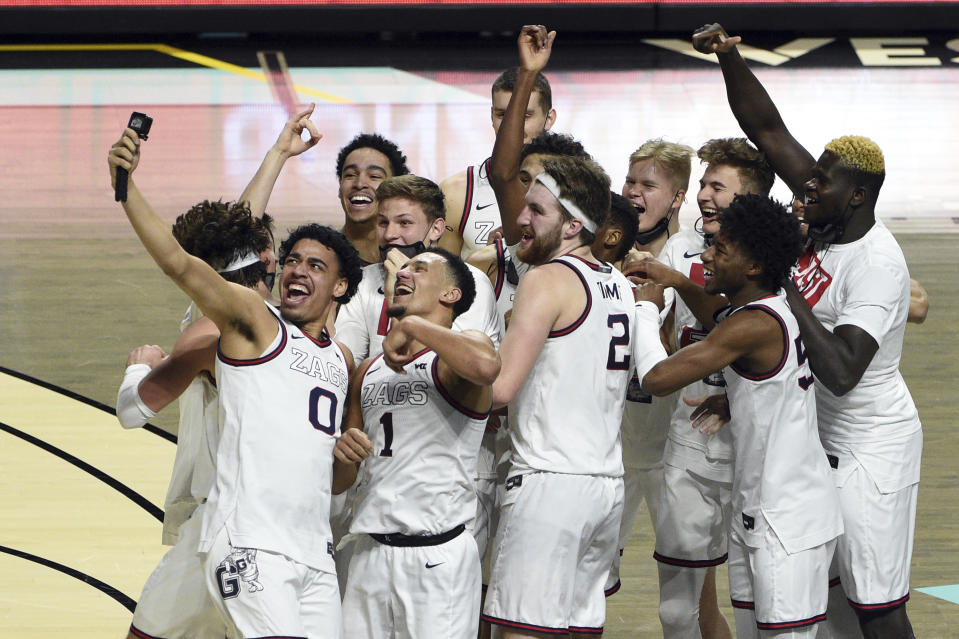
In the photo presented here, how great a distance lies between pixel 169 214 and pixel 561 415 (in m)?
6.89

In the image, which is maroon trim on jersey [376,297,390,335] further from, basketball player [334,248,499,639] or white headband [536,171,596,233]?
white headband [536,171,596,233]

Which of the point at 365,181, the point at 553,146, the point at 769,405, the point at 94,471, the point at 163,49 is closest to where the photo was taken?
the point at 769,405

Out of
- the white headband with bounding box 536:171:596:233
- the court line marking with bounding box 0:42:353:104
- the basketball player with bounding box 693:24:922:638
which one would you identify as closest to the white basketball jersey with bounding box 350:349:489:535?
the white headband with bounding box 536:171:596:233

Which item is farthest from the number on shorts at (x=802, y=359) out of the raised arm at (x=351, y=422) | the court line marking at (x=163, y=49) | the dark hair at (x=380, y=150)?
the court line marking at (x=163, y=49)

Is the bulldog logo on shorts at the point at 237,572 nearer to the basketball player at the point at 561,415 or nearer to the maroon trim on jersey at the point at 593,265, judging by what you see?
the basketball player at the point at 561,415

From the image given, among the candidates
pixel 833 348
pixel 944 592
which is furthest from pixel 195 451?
pixel 944 592

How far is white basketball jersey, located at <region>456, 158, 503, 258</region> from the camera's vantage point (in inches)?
236

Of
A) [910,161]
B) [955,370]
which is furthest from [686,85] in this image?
[955,370]

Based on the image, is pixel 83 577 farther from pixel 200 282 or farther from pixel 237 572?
pixel 200 282

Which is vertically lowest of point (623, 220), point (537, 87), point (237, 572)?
point (237, 572)

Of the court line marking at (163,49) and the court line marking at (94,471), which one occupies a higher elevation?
the court line marking at (163,49)

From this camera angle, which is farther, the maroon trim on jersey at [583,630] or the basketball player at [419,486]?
the maroon trim on jersey at [583,630]

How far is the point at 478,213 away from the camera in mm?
5996

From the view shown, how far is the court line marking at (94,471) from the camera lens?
666 centimetres
